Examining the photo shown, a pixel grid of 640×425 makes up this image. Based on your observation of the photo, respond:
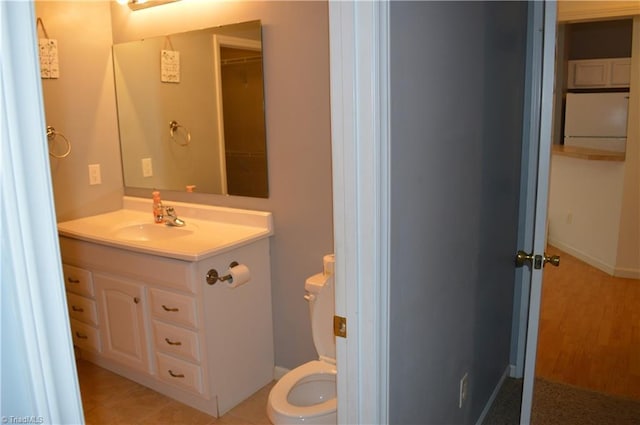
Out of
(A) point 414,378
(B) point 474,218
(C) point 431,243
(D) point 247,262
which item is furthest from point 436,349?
(D) point 247,262

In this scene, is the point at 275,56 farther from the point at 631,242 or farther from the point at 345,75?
the point at 631,242

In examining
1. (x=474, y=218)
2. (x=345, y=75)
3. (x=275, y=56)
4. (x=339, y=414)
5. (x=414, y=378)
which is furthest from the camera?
(x=275, y=56)

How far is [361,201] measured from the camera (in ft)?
3.86

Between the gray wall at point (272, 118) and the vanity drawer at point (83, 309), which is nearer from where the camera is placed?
the gray wall at point (272, 118)

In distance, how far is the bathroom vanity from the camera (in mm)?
2312

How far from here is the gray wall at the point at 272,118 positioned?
2373mm

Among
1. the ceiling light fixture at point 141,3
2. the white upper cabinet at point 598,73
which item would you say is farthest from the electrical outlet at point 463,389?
the white upper cabinet at point 598,73

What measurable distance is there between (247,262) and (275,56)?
103 cm

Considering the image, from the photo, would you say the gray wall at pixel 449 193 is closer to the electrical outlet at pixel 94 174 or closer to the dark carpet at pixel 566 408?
the dark carpet at pixel 566 408

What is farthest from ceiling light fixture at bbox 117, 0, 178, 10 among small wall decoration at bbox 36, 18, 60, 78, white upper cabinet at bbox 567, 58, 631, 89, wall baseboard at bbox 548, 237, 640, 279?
white upper cabinet at bbox 567, 58, 631, 89

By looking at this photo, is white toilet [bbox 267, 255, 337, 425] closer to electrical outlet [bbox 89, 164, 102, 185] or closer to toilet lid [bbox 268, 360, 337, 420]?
toilet lid [bbox 268, 360, 337, 420]

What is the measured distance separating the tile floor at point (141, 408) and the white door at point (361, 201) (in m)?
1.30

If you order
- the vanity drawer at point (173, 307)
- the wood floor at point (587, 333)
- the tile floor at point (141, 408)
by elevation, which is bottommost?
the tile floor at point (141, 408)

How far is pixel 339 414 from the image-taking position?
1330 mm
